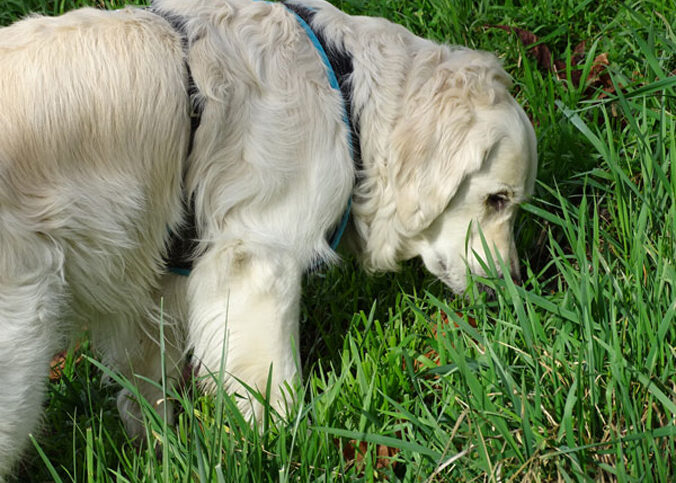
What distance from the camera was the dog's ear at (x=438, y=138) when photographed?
3.07 m

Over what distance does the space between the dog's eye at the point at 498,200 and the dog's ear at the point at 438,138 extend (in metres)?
0.18

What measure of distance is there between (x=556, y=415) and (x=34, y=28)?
1.98m

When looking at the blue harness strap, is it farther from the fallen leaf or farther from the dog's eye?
the fallen leaf

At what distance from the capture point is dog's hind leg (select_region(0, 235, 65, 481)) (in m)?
2.46

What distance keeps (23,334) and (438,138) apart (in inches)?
59.5

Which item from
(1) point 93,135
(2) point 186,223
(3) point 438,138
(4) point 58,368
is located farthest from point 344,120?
(4) point 58,368

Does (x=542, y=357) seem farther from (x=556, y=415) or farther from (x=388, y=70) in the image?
(x=388, y=70)

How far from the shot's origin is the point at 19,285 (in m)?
2.48

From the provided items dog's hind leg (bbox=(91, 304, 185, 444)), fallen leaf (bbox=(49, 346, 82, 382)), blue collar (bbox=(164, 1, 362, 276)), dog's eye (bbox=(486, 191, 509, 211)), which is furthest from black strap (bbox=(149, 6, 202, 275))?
dog's eye (bbox=(486, 191, 509, 211))

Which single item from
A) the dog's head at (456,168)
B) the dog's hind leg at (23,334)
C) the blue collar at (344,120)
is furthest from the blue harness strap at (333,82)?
the dog's hind leg at (23,334)

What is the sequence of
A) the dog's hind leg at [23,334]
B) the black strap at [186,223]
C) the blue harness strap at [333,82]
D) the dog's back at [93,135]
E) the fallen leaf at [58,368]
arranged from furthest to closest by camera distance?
the fallen leaf at [58,368] → the blue harness strap at [333,82] → the black strap at [186,223] → the dog's back at [93,135] → the dog's hind leg at [23,334]

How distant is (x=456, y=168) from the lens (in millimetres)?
3092

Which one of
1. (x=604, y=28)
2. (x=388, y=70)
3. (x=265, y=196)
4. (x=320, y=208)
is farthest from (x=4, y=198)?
(x=604, y=28)

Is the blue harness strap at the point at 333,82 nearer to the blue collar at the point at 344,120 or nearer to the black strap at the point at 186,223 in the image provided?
the blue collar at the point at 344,120
